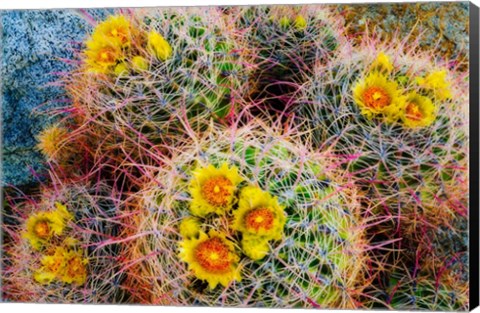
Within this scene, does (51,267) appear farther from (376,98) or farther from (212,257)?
(376,98)

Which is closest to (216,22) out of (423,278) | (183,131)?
(183,131)

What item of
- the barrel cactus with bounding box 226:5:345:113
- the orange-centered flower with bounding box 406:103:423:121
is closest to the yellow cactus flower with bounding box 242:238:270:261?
the barrel cactus with bounding box 226:5:345:113

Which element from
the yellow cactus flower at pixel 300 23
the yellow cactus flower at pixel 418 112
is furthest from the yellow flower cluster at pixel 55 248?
the yellow cactus flower at pixel 418 112

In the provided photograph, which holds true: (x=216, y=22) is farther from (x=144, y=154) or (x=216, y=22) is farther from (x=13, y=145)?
(x=13, y=145)

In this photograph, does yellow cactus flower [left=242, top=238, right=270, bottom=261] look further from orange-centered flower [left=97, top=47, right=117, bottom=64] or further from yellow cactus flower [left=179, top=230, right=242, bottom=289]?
orange-centered flower [left=97, top=47, right=117, bottom=64]

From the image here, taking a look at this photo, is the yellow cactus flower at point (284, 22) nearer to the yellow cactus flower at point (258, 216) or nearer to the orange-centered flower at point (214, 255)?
the yellow cactus flower at point (258, 216)

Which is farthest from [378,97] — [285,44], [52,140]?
[52,140]
